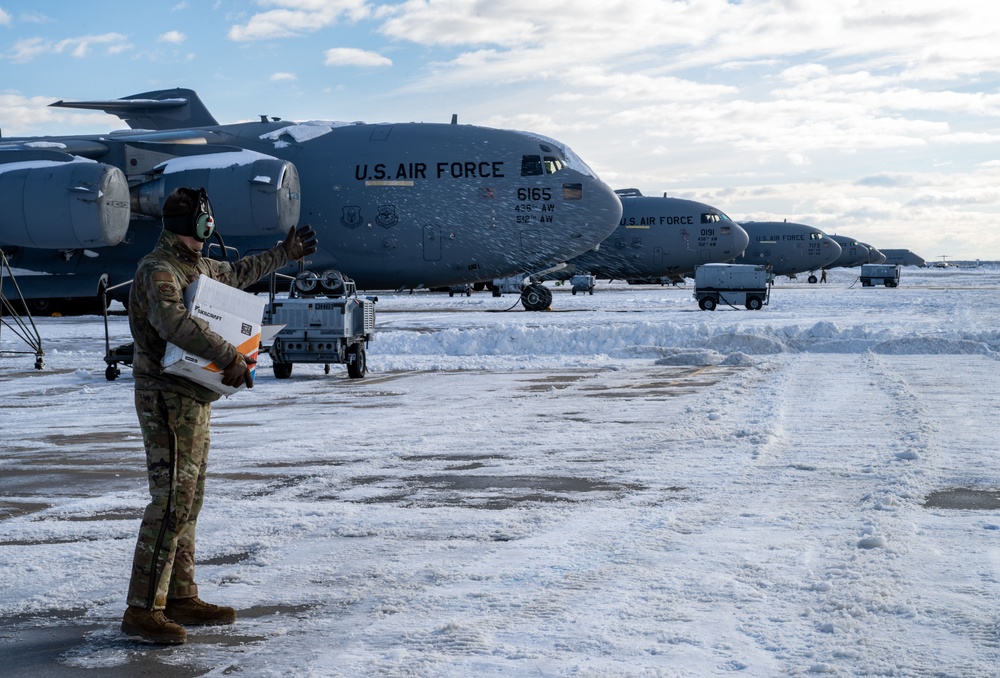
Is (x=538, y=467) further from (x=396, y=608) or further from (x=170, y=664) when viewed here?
(x=170, y=664)

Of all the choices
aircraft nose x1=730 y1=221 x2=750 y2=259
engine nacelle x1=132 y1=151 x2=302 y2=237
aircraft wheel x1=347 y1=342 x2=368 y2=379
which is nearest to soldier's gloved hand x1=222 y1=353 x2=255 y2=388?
aircraft wheel x1=347 y1=342 x2=368 y2=379

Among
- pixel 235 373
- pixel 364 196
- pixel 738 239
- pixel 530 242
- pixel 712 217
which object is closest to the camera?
pixel 235 373

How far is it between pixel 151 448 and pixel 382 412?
306 inches

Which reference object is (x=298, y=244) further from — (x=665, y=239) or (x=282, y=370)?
(x=665, y=239)

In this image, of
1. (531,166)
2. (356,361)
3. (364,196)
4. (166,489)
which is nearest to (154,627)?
(166,489)

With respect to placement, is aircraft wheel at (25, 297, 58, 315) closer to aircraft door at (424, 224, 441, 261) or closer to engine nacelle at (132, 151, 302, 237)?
engine nacelle at (132, 151, 302, 237)

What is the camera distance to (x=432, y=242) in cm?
2511

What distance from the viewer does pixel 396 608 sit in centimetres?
494

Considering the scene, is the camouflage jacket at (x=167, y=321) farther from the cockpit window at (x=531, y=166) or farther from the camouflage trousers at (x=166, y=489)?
the cockpit window at (x=531, y=166)

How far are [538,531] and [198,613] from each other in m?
2.35

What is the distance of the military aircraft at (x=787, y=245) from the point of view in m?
73.1

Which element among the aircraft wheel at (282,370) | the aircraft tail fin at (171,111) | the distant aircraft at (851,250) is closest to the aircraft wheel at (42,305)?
the aircraft tail fin at (171,111)

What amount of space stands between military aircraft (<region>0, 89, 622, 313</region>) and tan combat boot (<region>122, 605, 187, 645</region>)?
19146 millimetres

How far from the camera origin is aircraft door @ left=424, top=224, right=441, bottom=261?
2497 cm
